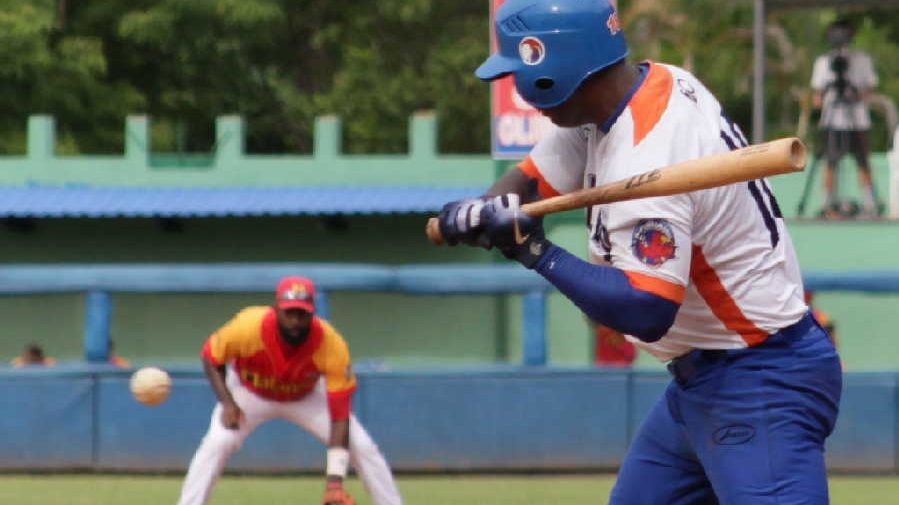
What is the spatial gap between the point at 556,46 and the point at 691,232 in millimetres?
546

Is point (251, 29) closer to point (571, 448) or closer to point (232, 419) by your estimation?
point (571, 448)

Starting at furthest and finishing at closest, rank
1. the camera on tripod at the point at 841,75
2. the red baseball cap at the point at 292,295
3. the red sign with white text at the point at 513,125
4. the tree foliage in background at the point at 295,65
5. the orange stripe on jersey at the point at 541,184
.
→ the tree foliage in background at the point at 295,65 → the camera on tripod at the point at 841,75 → the red sign with white text at the point at 513,125 → the red baseball cap at the point at 292,295 → the orange stripe on jersey at the point at 541,184

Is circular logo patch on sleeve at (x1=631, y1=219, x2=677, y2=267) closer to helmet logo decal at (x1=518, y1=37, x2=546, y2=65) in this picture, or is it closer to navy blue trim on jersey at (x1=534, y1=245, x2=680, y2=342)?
navy blue trim on jersey at (x1=534, y1=245, x2=680, y2=342)

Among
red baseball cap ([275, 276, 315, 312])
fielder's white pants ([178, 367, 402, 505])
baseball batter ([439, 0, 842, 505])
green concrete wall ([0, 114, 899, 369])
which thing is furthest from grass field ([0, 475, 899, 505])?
baseball batter ([439, 0, 842, 505])

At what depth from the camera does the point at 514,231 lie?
4.27m

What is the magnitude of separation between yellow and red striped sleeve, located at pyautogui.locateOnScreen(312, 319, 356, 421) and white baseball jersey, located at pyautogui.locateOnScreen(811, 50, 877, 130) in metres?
6.73

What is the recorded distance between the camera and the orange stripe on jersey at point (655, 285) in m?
4.17

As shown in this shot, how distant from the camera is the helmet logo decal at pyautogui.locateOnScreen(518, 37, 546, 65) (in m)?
4.35

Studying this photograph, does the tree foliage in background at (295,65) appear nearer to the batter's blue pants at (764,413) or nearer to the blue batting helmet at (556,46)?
the batter's blue pants at (764,413)

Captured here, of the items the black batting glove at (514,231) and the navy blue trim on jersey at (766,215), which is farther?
the navy blue trim on jersey at (766,215)

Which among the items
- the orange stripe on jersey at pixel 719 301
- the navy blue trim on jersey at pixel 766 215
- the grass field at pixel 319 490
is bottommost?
the grass field at pixel 319 490

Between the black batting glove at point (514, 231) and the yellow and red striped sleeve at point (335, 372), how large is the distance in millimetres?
4724

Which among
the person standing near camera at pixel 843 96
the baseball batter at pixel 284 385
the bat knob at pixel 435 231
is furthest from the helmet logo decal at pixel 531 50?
the person standing near camera at pixel 843 96

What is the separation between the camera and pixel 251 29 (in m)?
25.4
